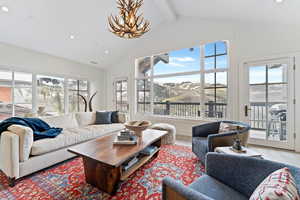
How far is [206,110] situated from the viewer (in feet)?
12.6

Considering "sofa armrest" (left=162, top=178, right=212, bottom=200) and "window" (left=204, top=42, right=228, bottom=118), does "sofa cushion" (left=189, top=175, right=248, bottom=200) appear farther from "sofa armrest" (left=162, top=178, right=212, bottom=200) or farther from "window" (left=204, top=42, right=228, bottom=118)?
"window" (left=204, top=42, right=228, bottom=118)

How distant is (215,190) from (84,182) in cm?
160

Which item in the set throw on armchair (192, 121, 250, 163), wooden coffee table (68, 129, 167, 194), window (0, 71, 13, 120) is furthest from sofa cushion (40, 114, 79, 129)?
throw on armchair (192, 121, 250, 163)

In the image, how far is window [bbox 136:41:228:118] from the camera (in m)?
3.67

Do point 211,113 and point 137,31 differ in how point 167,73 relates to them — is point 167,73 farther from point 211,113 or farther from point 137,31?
point 137,31

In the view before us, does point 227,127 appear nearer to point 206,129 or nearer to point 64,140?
point 206,129

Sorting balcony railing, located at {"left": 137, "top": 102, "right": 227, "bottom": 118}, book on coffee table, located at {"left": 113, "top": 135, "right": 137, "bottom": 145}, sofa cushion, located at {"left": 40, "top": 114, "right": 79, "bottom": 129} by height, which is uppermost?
balcony railing, located at {"left": 137, "top": 102, "right": 227, "bottom": 118}

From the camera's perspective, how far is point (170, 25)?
4.21 meters

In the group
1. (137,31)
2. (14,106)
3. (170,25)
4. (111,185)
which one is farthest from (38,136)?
(170,25)

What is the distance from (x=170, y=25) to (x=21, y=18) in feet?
11.9

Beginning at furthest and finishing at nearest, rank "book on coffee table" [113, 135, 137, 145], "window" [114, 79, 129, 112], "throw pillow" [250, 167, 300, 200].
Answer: "window" [114, 79, 129, 112] < "book on coffee table" [113, 135, 137, 145] < "throw pillow" [250, 167, 300, 200]

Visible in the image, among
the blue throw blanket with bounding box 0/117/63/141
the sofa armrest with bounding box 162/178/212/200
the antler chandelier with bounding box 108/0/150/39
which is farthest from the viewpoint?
the antler chandelier with bounding box 108/0/150/39

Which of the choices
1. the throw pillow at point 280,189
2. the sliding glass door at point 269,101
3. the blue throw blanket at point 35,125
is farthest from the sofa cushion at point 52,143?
the sliding glass door at point 269,101

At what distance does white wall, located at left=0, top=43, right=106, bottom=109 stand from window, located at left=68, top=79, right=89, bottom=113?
0.24m
